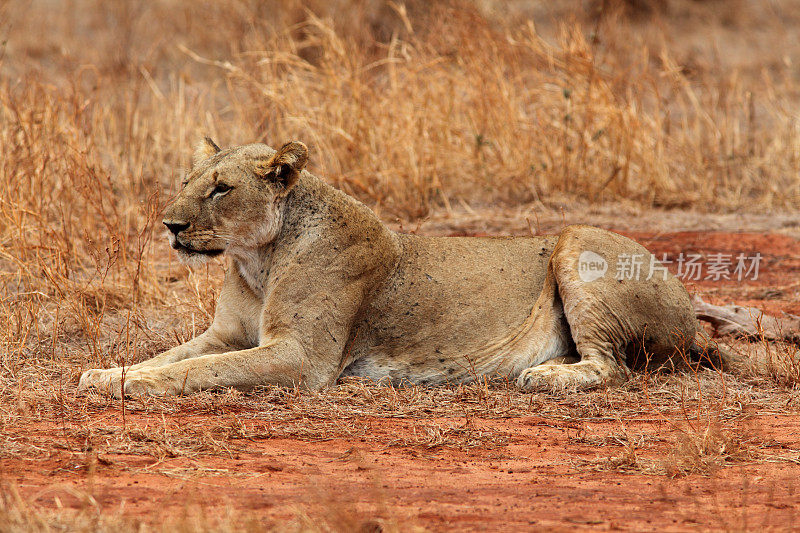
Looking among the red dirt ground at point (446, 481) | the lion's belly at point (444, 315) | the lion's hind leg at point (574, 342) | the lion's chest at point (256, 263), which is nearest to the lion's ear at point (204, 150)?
the lion's chest at point (256, 263)

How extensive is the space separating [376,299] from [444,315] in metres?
0.38

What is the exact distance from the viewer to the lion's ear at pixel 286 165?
4855 millimetres

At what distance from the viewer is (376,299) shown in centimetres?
512

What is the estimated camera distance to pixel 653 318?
530 cm

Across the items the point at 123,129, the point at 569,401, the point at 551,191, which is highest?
the point at 123,129

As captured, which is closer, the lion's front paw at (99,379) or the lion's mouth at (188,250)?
the lion's front paw at (99,379)

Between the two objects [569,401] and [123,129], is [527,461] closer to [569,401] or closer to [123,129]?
[569,401]

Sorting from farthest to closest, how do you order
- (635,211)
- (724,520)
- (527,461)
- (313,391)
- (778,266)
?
(635,211)
(778,266)
(313,391)
(527,461)
(724,520)

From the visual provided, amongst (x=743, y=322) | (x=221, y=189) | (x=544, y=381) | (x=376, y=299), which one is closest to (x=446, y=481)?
(x=544, y=381)

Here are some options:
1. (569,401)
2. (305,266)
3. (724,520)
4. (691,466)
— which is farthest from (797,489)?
(305,266)

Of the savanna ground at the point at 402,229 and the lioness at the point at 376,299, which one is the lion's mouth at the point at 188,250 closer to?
the lioness at the point at 376,299

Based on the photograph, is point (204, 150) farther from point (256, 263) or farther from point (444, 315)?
point (444, 315)

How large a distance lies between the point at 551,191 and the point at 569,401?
495 cm

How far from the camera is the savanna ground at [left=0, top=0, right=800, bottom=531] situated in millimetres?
3160
